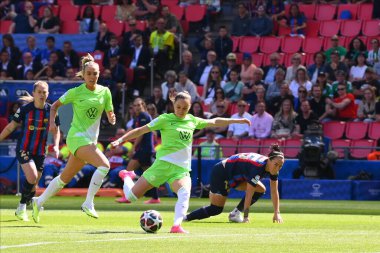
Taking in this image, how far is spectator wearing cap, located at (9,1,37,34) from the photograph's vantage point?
33.2 meters

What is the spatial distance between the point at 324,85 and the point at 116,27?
27.8 ft

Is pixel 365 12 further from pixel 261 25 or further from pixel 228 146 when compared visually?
pixel 228 146

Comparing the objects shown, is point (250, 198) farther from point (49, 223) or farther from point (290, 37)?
point (290, 37)

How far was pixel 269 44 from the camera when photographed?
29.9 meters

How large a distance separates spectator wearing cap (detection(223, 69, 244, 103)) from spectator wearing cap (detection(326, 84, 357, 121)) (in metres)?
2.83

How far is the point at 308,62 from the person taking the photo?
2889 centimetres

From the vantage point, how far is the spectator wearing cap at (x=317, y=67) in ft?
90.1

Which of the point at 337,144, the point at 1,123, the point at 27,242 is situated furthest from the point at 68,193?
the point at 27,242

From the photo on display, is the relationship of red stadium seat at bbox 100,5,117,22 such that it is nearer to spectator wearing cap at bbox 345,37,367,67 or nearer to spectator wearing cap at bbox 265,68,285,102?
spectator wearing cap at bbox 265,68,285,102

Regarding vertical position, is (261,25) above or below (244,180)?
above

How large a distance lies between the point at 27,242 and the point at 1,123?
16342 millimetres

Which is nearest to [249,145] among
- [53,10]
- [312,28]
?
[312,28]

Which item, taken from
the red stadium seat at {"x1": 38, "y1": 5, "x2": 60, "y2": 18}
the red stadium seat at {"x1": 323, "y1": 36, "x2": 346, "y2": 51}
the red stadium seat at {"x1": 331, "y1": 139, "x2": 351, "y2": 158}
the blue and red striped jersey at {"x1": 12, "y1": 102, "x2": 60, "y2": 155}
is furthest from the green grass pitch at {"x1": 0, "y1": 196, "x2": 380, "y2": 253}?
the red stadium seat at {"x1": 38, "y1": 5, "x2": 60, "y2": 18}

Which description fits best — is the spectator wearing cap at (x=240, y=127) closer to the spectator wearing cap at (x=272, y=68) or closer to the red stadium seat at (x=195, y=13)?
the spectator wearing cap at (x=272, y=68)
